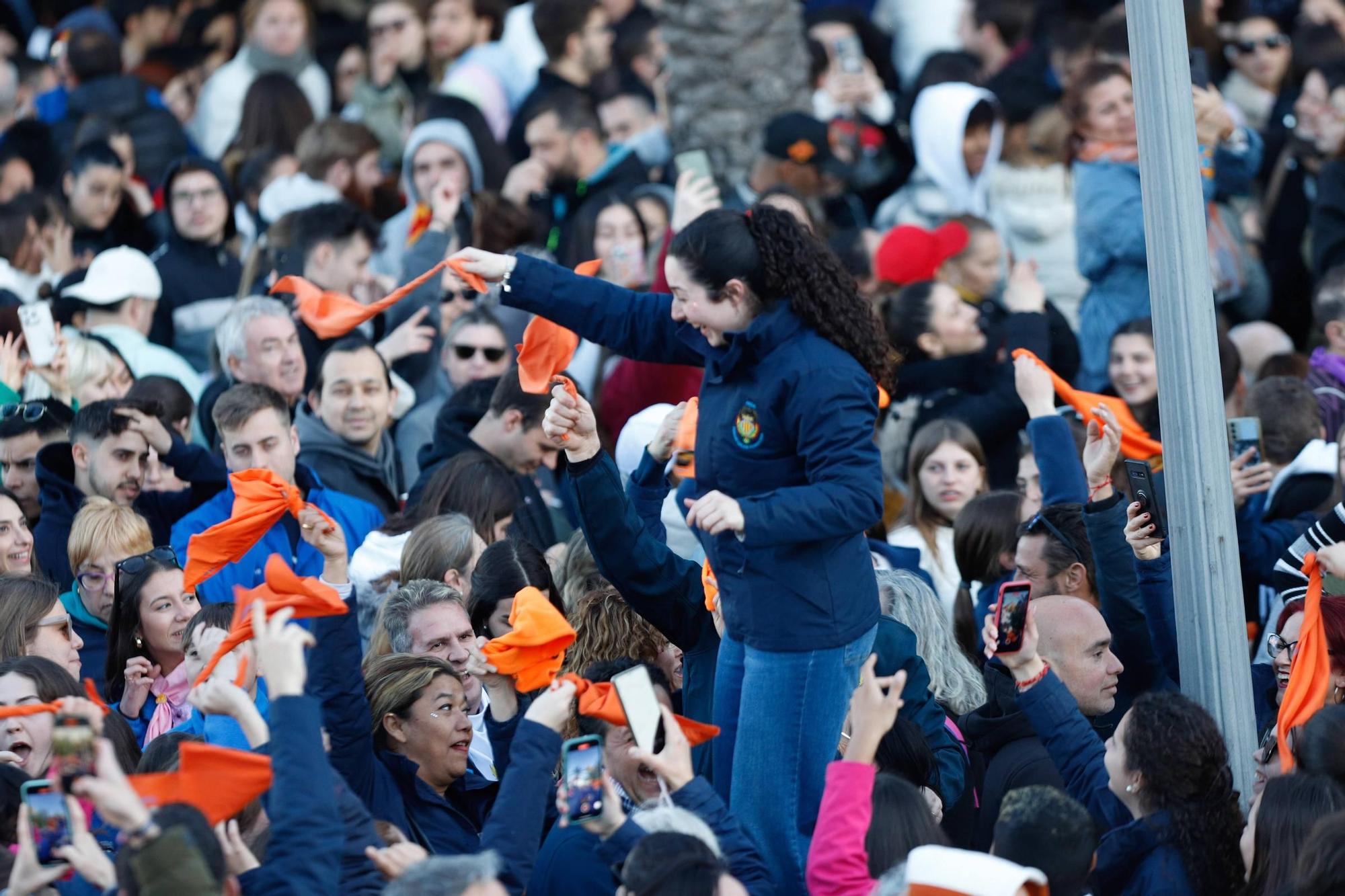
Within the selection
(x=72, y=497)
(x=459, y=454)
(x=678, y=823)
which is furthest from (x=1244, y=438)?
(x=72, y=497)

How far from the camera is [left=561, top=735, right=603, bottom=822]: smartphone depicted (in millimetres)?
4047

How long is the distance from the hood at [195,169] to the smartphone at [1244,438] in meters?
5.03

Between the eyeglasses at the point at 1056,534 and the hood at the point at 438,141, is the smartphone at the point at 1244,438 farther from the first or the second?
the hood at the point at 438,141

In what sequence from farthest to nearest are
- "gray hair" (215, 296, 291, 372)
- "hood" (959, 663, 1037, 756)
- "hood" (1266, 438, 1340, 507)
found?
"gray hair" (215, 296, 291, 372)
"hood" (1266, 438, 1340, 507)
"hood" (959, 663, 1037, 756)

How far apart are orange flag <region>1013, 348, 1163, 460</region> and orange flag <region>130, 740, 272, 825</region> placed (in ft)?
10.1

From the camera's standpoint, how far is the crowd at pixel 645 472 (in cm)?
426

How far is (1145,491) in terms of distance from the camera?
5.22 metres

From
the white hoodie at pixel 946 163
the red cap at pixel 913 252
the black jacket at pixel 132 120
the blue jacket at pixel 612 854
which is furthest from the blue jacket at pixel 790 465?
the black jacket at pixel 132 120

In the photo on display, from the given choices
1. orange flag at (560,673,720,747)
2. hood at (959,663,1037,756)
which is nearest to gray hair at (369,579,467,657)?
orange flag at (560,673,720,747)

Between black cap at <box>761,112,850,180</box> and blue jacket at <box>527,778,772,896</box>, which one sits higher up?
black cap at <box>761,112,850,180</box>

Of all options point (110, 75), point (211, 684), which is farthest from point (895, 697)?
point (110, 75)

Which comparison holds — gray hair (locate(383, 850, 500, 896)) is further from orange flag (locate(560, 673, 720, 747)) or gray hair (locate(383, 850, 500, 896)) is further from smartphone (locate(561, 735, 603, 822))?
orange flag (locate(560, 673, 720, 747))

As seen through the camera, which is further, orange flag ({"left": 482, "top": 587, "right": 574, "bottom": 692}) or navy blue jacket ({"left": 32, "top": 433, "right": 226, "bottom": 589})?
navy blue jacket ({"left": 32, "top": 433, "right": 226, "bottom": 589})

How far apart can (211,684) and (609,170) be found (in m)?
6.36
